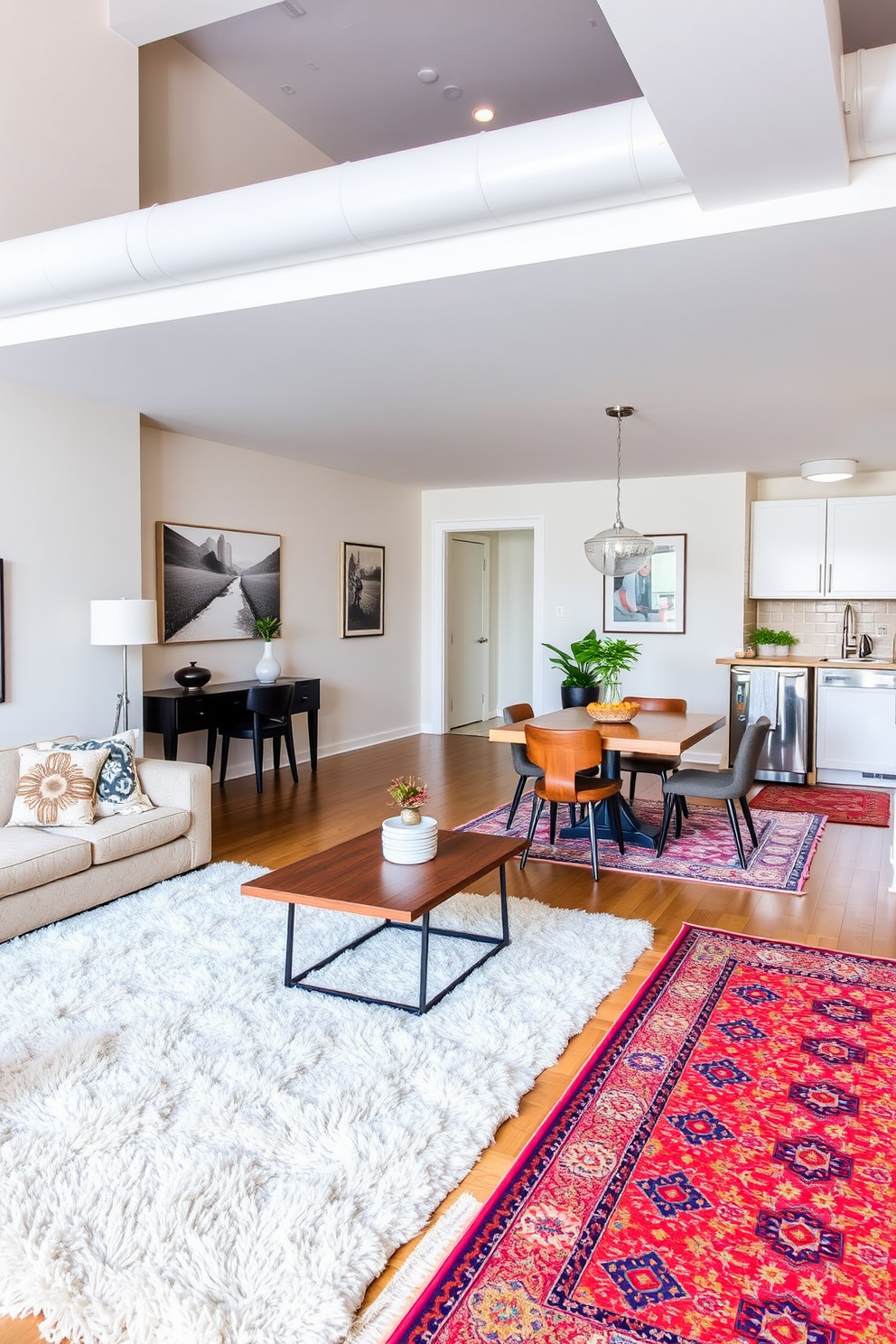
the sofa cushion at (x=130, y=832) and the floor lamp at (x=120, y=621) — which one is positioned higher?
the floor lamp at (x=120, y=621)

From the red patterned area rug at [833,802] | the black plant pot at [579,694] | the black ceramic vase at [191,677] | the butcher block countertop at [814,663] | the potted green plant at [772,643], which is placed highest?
the potted green plant at [772,643]

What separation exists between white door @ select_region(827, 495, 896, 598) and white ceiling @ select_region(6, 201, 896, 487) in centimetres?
58

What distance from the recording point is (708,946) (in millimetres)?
3588

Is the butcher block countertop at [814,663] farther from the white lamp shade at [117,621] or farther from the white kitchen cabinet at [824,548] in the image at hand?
the white lamp shade at [117,621]

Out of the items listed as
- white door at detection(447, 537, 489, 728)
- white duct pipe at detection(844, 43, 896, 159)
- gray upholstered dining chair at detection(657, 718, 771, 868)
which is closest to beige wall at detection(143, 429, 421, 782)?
white door at detection(447, 537, 489, 728)

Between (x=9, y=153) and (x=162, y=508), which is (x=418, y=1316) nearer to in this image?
(x=9, y=153)

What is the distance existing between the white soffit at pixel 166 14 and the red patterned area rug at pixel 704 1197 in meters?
5.03

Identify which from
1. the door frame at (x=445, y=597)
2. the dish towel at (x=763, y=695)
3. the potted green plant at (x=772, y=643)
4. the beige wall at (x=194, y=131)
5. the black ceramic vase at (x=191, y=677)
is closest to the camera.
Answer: the beige wall at (x=194, y=131)

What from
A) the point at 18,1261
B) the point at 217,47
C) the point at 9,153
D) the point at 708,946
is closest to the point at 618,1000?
the point at 708,946

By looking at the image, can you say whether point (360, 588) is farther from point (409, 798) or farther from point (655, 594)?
point (409, 798)

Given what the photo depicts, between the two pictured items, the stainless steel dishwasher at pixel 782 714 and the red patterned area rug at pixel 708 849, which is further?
the stainless steel dishwasher at pixel 782 714

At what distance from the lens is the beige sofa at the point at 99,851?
359cm

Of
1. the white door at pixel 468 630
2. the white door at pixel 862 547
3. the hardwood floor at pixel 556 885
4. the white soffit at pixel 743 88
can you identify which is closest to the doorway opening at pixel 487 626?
the white door at pixel 468 630

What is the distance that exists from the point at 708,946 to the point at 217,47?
5.53 metres
